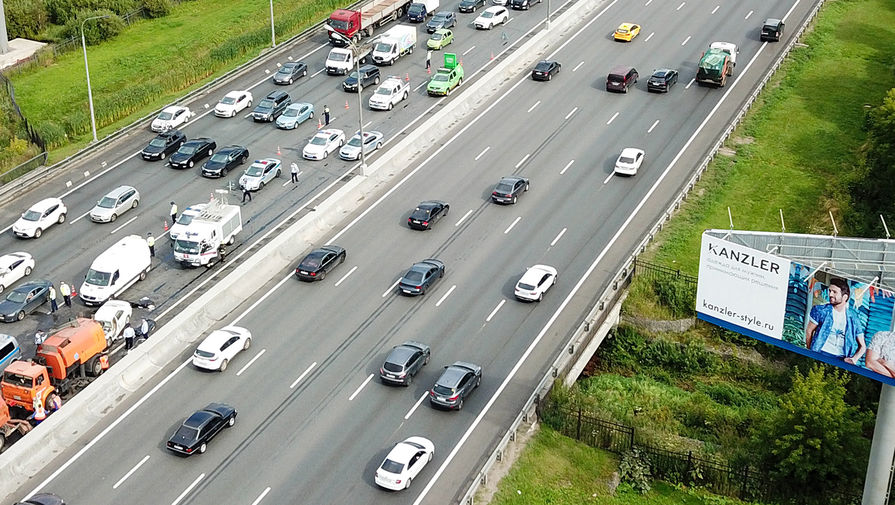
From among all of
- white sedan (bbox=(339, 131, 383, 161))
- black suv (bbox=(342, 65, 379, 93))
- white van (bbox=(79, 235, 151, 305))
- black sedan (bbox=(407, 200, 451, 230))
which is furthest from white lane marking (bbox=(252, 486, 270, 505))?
black suv (bbox=(342, 65, 379, 93))

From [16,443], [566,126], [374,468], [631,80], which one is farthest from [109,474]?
[631,80]

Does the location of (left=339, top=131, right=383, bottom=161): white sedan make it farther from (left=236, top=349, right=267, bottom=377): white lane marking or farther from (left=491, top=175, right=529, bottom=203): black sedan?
(left=236, top=349, right=267, bottom=377): white lane marking

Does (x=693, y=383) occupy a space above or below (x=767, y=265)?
below

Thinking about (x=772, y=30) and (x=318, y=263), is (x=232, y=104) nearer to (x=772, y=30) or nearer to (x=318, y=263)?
(x=318, y=263)

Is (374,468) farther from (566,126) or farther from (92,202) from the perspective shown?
(566,126)

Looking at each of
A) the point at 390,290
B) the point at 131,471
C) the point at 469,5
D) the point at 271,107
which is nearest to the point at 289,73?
the point at 271,107

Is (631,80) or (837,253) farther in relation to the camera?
(631,80)
